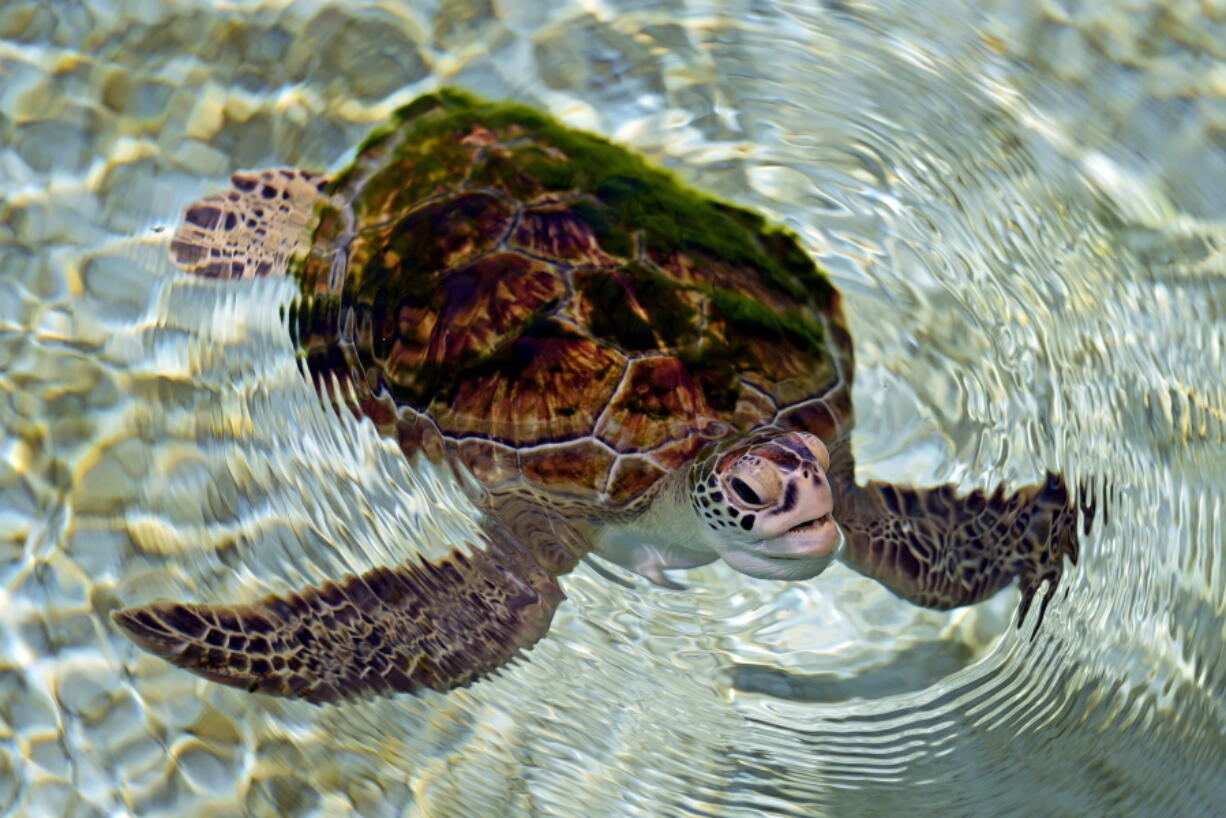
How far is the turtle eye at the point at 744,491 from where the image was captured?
209 cm

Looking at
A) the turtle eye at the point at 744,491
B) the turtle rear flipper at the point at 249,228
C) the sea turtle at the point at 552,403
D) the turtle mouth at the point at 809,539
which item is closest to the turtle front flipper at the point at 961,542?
the sea turtle at the point at 552,403

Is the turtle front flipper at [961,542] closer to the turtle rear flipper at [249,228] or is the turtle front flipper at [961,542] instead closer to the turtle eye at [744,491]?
the turtle eye at [744,491]

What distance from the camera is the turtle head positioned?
2.09 meters

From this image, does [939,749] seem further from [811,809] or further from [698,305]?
[698,305]

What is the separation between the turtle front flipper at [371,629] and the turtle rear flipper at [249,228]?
2.93 ft

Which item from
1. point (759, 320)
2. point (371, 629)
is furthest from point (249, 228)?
point (759, 320)

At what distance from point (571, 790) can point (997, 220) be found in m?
1.89

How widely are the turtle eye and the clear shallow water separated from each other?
587mm

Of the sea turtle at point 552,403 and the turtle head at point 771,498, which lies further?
the sea turtle at point 552,403

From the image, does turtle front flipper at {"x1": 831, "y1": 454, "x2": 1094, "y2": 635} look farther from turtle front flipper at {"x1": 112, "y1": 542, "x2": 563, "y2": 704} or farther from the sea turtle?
turtle front flipper at {"x1": 112, "y1": 542, "x2": 563, "y2": 704}

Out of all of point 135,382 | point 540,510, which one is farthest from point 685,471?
point 135,382

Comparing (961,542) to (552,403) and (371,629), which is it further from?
(371,629)

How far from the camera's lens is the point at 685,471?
2291 millimetres

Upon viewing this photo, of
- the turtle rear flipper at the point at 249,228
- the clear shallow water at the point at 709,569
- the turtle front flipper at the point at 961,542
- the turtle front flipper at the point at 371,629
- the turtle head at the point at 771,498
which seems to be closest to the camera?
the turtle head at the point at 771,498
